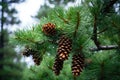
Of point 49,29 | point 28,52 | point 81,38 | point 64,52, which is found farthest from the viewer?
point 28,52

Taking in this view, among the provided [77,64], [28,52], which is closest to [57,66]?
[77,64]

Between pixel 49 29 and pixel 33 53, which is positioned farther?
pixel 33 53

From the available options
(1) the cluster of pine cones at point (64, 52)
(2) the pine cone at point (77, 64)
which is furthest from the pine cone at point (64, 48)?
(2) the pine cone at point (77, 64)

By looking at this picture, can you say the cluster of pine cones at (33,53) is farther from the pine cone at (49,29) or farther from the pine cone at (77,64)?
the pine cone at (77,64)

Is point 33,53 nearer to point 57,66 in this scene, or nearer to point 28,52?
point 28,52

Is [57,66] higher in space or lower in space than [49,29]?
lower

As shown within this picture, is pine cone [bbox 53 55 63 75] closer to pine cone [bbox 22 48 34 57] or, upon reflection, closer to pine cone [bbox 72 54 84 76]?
pine cone [bbox 72 54 84 76]

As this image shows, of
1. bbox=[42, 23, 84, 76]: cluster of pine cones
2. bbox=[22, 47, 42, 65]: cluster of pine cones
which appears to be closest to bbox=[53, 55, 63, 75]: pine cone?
bbox=[42, 23, 84, 76]: cluster of pine cones
